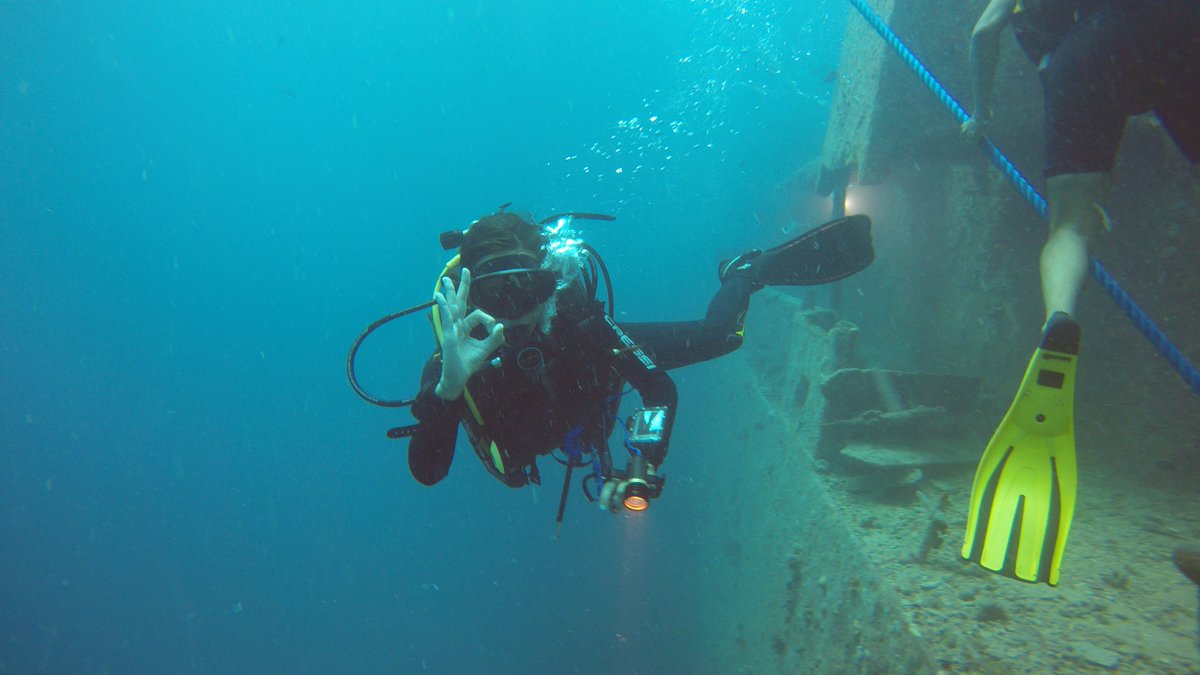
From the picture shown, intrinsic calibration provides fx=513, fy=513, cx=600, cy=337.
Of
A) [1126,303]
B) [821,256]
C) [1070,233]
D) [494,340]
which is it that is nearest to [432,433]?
[494,340]

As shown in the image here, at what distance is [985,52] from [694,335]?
8.62 ft

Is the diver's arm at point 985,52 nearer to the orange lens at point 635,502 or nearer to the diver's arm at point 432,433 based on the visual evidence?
the orange lens at point 635,502

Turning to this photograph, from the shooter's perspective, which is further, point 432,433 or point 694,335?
point 694,335

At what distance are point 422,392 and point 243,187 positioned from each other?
343 feet

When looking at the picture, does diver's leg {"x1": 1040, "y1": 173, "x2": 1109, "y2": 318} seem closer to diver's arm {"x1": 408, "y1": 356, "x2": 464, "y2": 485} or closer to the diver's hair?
the diver's hair

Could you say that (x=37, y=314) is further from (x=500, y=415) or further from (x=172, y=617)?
(x=500, y=415)

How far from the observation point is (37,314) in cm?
6347

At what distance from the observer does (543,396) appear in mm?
3207

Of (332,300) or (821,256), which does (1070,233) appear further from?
(332,300)

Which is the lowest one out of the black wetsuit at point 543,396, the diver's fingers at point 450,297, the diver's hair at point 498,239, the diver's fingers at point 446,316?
the black wetsuit at point 543,396

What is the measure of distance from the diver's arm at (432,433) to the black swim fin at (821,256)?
10.3ft

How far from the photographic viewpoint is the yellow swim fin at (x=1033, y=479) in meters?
1.66

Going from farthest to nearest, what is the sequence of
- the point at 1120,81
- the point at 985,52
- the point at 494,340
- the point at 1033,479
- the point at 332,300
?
1. the point at 332,300
2. the point at 985,52
3. the point at 494,340
4. the point at 1120,81
5. the point at 1033,479

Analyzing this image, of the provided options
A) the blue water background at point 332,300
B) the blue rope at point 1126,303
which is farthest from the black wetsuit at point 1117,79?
the blue water background at point 332,300
